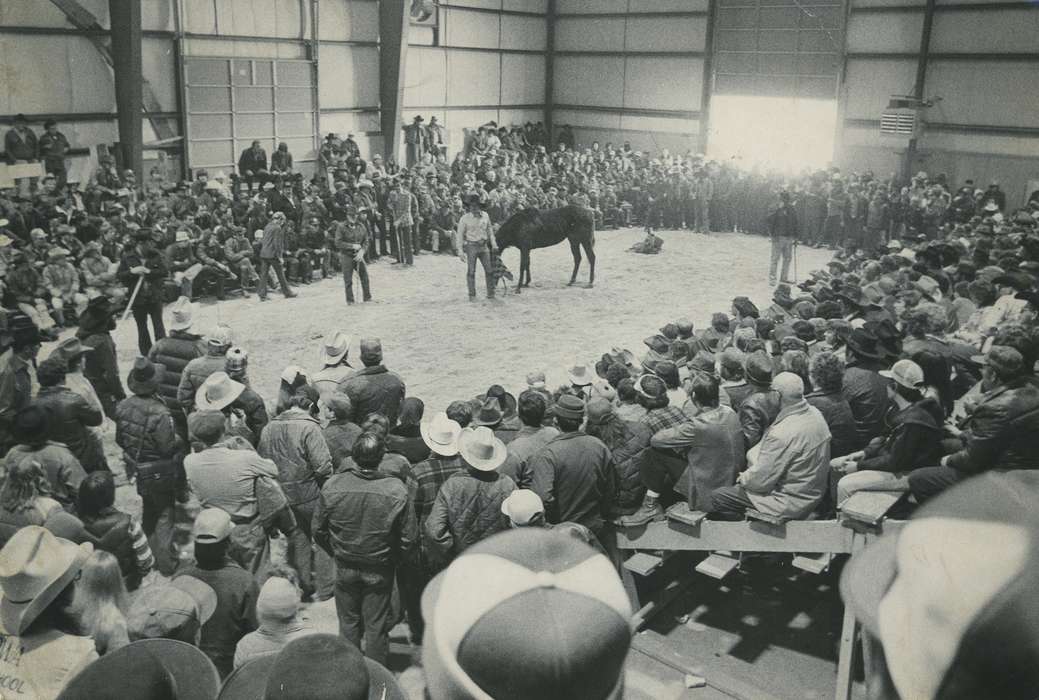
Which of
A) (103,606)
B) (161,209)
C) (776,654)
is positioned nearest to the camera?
(103,606)

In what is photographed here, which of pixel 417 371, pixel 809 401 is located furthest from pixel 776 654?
pixel 417 371

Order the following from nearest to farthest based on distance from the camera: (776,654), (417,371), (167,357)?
(776,654) → (167,357) → (417,371)

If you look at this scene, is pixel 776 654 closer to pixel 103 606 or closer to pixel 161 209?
pixel 103 606

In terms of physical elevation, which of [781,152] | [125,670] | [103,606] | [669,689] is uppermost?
[781,152]

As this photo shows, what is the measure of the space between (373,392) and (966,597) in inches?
244

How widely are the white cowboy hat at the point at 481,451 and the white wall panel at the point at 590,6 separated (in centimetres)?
2525

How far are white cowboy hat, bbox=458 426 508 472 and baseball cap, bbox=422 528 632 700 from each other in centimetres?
336

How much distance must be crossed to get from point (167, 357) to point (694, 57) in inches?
889

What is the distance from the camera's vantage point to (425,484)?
216 inches

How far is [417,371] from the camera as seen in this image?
36.2 ft

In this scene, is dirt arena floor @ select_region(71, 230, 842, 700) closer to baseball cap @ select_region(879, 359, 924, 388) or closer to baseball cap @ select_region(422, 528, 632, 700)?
baseball cap @ select_region(879, 359, 924, 388)

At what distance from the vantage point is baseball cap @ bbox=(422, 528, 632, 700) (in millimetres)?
1352

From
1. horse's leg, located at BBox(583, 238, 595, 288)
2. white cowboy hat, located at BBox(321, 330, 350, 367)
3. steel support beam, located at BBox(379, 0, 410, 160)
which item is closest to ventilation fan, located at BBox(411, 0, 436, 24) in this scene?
steel support beam, located at BBox(379, 0, 410, 160)

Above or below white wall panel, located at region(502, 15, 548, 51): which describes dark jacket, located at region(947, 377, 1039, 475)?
below
